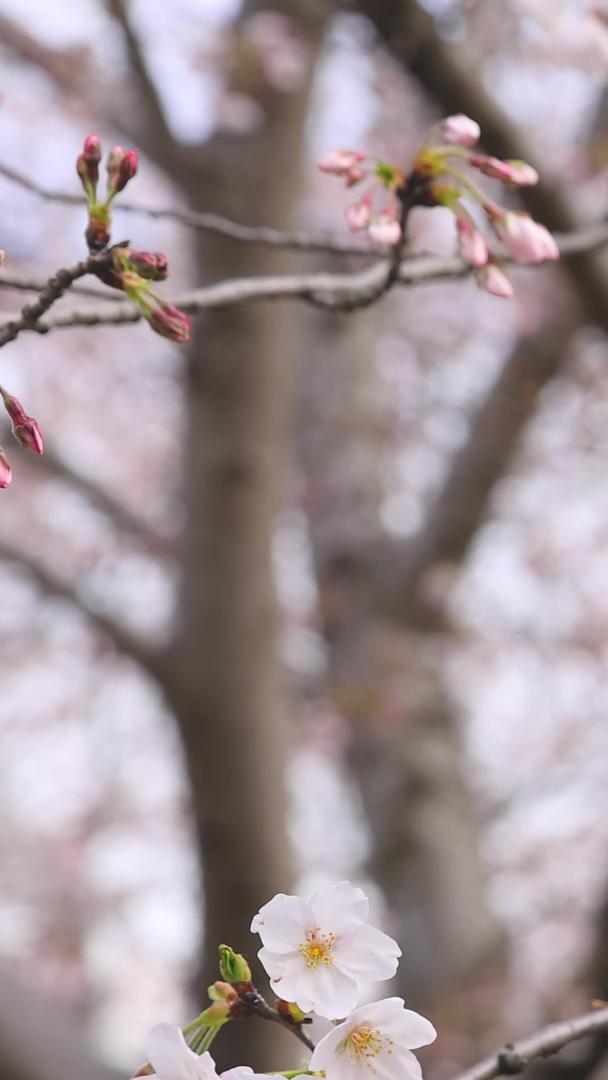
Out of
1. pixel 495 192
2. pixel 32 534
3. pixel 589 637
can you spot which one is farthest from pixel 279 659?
pixel 32 534

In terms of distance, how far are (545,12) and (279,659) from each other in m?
1.50

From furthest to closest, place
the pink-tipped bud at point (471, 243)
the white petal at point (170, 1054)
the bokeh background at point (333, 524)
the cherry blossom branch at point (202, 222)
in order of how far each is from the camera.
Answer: the bokeh background at point (333, 524), the cherry blossom branch at point (202, 222), the pink-tipped bud at point (471, 243), the white petal at point (170, 1054)

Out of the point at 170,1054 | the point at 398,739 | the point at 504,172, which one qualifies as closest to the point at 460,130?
the point at 504,172

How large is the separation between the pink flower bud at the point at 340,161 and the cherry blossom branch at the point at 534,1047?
757 mm

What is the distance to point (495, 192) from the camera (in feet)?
14.9

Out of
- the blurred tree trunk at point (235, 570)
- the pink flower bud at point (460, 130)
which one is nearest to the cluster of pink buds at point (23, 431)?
the pink flower bud at point (460, 130)

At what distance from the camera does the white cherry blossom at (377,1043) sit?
58 centimetres

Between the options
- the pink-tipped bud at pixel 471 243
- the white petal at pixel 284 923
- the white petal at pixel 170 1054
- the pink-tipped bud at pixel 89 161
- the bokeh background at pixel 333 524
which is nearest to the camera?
the white petal at pixel 170 1054

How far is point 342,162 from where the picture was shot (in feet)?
3.27

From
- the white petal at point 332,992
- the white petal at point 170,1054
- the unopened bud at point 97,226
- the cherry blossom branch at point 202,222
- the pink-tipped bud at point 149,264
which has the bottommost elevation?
the white petal at point 170,1054

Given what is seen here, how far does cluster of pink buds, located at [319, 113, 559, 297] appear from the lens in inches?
37.5

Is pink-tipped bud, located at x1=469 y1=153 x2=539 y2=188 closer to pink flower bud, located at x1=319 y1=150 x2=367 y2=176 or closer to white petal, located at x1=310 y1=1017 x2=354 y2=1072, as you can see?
pink flower bud, located at x1=319 y1=150 x2=367 y2=176

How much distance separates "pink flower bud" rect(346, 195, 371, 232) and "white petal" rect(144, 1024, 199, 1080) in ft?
2.33

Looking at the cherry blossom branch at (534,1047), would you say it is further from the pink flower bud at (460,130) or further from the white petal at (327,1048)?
the pink flower bud at (460,130)
